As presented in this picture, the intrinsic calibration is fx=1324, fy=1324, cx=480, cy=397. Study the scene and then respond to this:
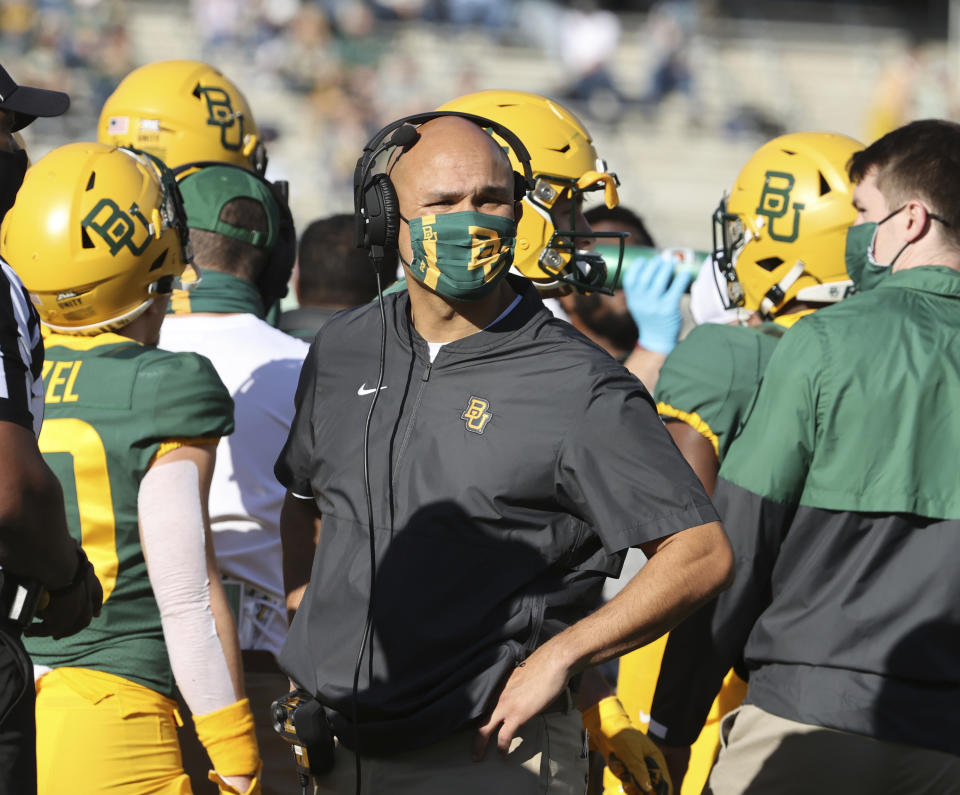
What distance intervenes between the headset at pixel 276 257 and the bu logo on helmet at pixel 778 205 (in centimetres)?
166

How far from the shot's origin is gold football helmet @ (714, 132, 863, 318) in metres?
4.11

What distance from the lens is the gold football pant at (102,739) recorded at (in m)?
3.10

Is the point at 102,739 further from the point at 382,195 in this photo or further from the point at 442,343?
the point at 382,195

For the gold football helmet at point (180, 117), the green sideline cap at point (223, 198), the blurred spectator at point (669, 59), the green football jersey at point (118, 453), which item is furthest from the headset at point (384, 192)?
the blurred spectator at point (669, 59)

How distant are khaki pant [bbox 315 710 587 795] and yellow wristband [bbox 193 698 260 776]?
452mm

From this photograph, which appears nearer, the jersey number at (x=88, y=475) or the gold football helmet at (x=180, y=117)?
the jersey number at (x=88, y=475)

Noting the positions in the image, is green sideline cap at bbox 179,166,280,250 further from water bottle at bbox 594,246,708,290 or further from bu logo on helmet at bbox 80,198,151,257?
water bottle at bbox 594,246,708,290

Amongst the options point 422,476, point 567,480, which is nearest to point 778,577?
point 567,480

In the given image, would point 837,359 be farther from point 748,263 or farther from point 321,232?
point 321,232

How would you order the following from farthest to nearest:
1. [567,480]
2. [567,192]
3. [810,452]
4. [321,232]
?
[321,232]
[567,192]
[810,452]
[567,480]

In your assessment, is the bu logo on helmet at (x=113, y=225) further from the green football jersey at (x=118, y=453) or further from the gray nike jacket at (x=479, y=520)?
the gray nike jacket at (x=479, y=520)

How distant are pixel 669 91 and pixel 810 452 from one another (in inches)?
756

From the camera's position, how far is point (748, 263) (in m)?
4.27

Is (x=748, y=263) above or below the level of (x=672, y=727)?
above
